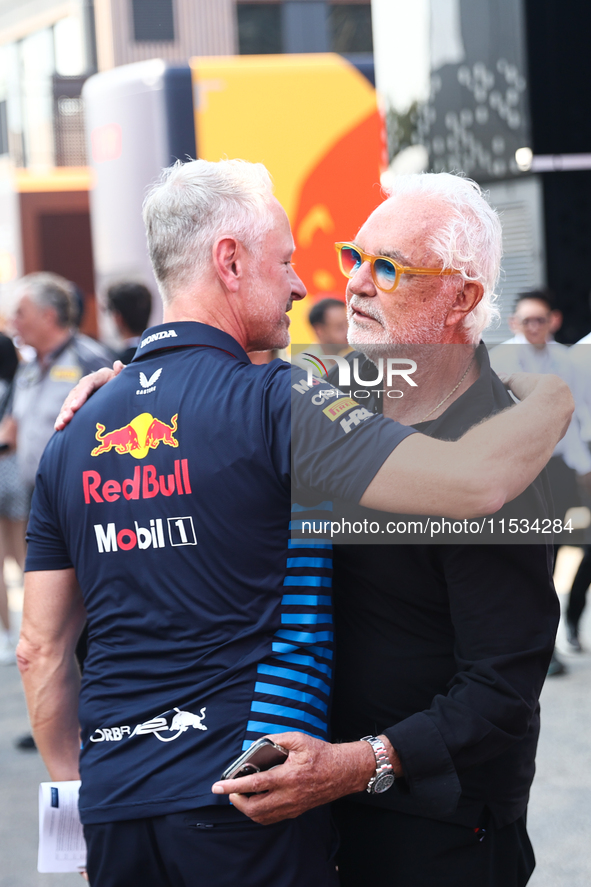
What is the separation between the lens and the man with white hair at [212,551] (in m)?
1.32

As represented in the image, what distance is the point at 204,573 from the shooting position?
141cm

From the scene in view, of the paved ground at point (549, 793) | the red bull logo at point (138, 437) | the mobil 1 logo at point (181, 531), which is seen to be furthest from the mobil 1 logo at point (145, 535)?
the paved ground at point (549, 793)

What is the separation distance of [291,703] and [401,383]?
1.67 ft

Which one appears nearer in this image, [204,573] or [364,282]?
[204,573]

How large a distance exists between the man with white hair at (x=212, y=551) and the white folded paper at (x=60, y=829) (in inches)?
11.8

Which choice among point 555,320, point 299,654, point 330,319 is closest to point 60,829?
point 299,654

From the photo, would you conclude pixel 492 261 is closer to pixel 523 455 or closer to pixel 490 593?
pixel 523 455

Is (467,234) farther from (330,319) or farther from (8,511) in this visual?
(8,511)

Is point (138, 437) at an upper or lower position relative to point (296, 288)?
lower

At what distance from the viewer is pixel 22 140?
1831 centimetres

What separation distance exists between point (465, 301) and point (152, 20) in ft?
66.8

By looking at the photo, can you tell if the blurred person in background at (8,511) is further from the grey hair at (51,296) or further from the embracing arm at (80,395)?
the embracing arm at (80,395)

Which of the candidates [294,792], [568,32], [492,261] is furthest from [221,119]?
[294,792]

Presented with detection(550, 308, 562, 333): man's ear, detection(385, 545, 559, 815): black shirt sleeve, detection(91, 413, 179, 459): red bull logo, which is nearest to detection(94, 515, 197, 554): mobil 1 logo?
detection(91, 413, 179, 459): red bull logo
